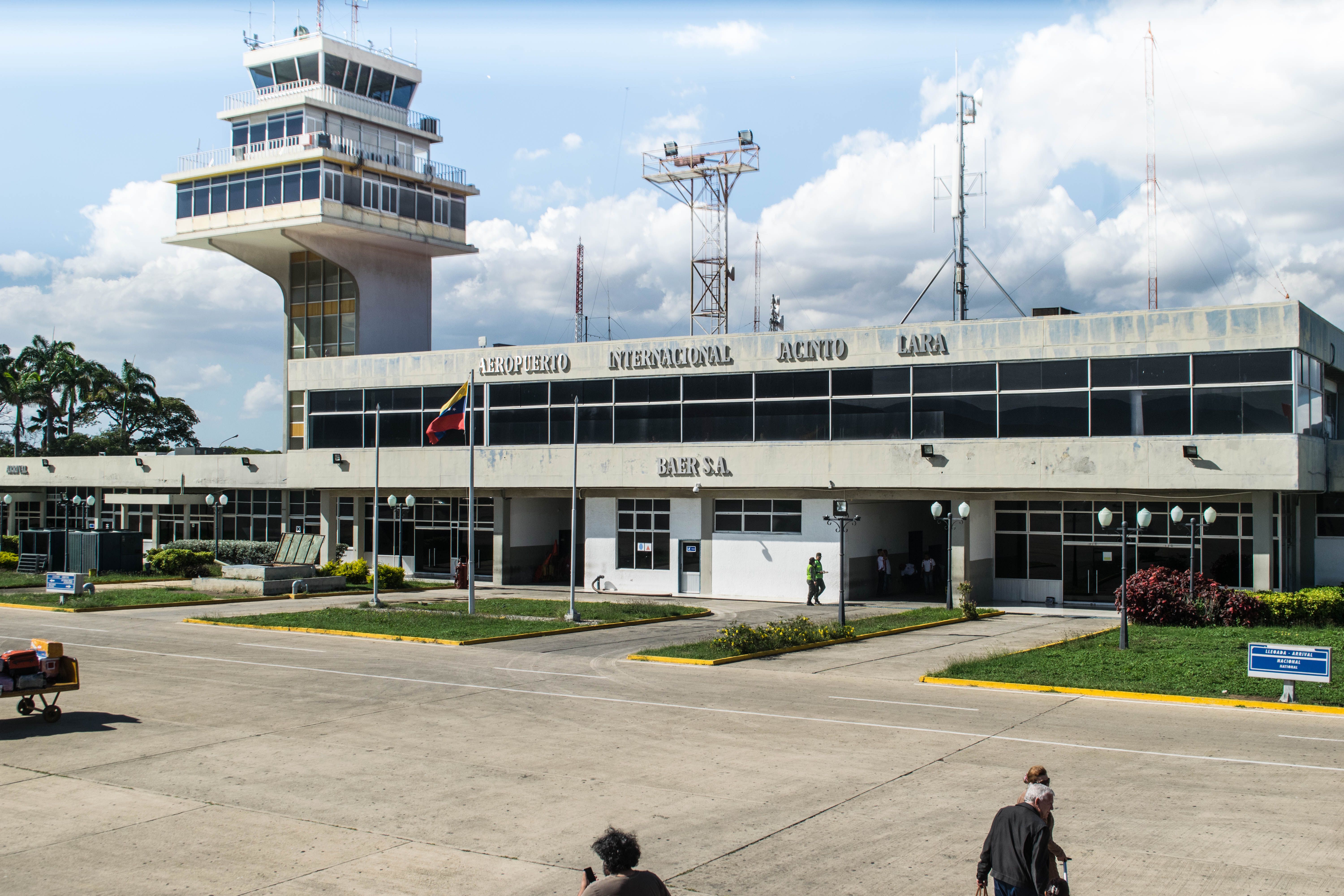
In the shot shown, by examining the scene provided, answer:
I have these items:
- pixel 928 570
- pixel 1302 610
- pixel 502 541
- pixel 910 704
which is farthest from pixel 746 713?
pixel 502 541

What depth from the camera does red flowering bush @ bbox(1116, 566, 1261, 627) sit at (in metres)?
28.6

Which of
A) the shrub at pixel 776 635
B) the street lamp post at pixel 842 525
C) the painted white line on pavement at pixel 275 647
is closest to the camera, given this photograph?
the shrub at pixel 776 635

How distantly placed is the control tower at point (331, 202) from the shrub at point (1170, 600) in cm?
3801

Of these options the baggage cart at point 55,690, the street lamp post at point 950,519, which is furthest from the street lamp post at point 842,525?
the baggage cart at point 55,690

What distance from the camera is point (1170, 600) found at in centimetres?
2912

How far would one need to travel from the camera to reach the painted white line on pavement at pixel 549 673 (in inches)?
848

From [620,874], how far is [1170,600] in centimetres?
2637

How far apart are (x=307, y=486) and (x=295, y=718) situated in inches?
1395

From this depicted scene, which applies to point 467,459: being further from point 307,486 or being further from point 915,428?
point 915,428

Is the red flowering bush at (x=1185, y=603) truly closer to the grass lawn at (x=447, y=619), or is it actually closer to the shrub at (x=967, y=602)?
the shrub at (x=967, y=602)

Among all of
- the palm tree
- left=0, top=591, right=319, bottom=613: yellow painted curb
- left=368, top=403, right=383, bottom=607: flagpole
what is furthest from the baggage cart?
the palm tree

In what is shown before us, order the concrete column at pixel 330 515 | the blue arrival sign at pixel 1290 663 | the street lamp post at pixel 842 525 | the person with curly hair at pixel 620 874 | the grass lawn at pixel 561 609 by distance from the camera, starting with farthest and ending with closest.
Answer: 1. the concrete column at pixel 330 515
2. the grass lawn at pixel 561 609
3. the street lamp post at pixel 842 525
4. the blue arrival sign at pixel 1290 663
5. the person with curly hair at pixel 620 874

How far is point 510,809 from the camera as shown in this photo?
12.0m

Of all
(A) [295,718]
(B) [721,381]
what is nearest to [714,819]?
(A) [295,718]
